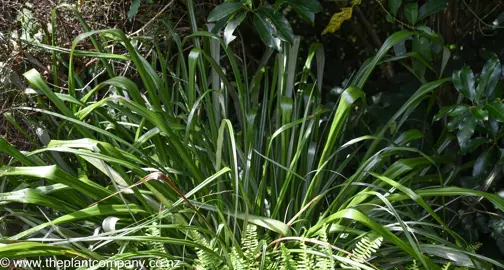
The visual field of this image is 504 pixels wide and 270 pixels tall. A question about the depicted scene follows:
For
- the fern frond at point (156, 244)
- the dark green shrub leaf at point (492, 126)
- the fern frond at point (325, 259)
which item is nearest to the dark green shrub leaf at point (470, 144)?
the dark green shrub leaf at point (492, 126)

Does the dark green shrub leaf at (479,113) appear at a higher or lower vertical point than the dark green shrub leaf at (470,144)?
higher

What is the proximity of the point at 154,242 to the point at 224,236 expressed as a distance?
0.76ft

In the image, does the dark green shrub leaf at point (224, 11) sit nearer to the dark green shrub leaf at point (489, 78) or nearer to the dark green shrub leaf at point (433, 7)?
the dark green shrub leaf at point (433, 7)

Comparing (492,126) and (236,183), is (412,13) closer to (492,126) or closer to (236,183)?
(492,126)

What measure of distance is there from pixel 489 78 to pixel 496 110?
11 cm

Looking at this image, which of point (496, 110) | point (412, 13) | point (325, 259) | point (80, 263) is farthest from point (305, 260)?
point (412, 13)

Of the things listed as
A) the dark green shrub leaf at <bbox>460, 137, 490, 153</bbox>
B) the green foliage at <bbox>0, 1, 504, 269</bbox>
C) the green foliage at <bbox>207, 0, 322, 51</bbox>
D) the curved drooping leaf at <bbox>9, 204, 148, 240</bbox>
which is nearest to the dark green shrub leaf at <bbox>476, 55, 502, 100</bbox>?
the green foliage at <bbox>0, 1, 504, 269</bbox>

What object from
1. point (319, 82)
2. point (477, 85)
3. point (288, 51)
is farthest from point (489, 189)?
point (288, 51)

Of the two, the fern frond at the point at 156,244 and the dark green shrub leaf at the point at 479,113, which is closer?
the fern frond at the point at 156,244

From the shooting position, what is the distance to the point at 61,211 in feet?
5.79

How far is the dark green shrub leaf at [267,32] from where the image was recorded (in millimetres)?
1870

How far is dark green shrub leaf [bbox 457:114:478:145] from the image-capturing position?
68.9 inches

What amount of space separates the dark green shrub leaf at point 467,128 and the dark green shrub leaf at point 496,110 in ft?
0.15

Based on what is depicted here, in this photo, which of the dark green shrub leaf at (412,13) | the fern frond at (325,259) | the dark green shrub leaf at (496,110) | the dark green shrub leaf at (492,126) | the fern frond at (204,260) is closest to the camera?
the fern frond at (325,259)
